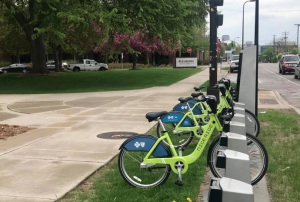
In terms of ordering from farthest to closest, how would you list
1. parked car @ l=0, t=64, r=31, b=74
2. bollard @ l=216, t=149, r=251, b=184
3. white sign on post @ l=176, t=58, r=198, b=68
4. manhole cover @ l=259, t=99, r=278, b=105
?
white sign on post @ l=176, t=58, r=198, b=68 → parked car @ l=0, t=64, r=31, b=74 → manhole cover @ l=259, t=99, r=278, b=105 → bollard @ l=216, t=149, r=251, b=184

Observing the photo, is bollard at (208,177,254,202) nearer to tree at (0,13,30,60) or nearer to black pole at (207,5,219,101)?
black pole at (207,5,219,101)

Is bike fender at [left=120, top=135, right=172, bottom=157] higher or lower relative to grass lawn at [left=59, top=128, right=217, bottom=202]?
higher

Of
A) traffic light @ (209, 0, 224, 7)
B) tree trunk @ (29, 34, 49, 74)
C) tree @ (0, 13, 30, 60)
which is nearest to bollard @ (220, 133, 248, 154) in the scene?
traffic light @ (209, 0, 224, 7)

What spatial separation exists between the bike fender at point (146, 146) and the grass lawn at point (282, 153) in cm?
142

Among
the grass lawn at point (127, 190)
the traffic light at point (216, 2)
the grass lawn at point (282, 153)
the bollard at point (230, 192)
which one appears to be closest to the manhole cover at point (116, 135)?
the grass lawn at point (127, 190)

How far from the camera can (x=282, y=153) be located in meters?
5.74

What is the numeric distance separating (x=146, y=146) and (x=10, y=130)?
4866 millimetres

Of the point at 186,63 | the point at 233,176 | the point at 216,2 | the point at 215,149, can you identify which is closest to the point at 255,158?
the point at 215,149

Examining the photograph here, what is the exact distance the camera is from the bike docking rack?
6.80ft

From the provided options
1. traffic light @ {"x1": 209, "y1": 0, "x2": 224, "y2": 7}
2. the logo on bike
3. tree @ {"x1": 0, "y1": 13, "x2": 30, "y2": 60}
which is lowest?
the logo on bike

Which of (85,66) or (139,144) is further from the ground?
(85,66)

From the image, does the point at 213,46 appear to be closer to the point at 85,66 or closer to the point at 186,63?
the point at 186,63

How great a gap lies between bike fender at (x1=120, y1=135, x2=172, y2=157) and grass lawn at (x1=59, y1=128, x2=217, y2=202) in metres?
0.45

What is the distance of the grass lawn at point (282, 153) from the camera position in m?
4.22
